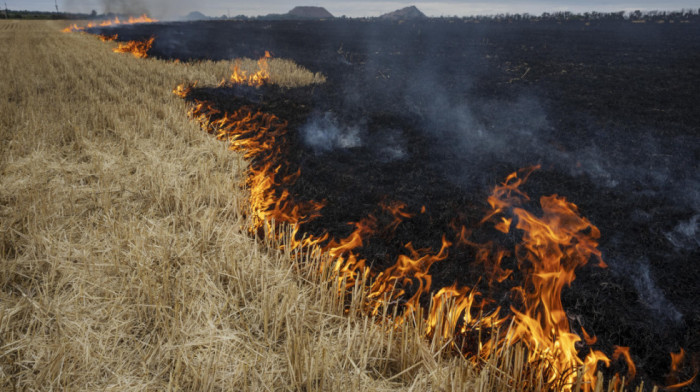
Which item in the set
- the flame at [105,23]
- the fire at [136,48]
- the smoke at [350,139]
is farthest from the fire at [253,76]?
the flame at [105,23]

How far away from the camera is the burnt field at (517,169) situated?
9.83ft

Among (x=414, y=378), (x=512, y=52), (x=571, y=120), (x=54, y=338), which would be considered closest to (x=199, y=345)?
(x=54, y=338)

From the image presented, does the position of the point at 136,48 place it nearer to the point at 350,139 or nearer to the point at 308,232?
the point at 350,139

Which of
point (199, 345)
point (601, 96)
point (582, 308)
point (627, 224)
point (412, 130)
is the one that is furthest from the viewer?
point (601, 96)

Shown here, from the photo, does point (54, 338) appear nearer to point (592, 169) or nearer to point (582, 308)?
point (582, 308)

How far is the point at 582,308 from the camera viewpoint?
9.56 feet

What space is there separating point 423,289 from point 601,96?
935cm

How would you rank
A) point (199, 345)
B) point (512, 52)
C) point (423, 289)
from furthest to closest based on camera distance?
1. point (512, 52)
2. point (423, 289)
3. point (199, 345)

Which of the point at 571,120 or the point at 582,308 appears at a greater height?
the point at 571,120

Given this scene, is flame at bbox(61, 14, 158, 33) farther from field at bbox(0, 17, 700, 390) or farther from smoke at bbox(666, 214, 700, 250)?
smoke at bbox(666, 214, 700, 250)

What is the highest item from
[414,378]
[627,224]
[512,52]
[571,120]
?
[512,52]

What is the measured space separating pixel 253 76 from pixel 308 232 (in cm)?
1006

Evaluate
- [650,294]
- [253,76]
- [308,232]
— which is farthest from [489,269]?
[253,76]

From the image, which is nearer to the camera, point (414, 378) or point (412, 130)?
point (414, 378)
